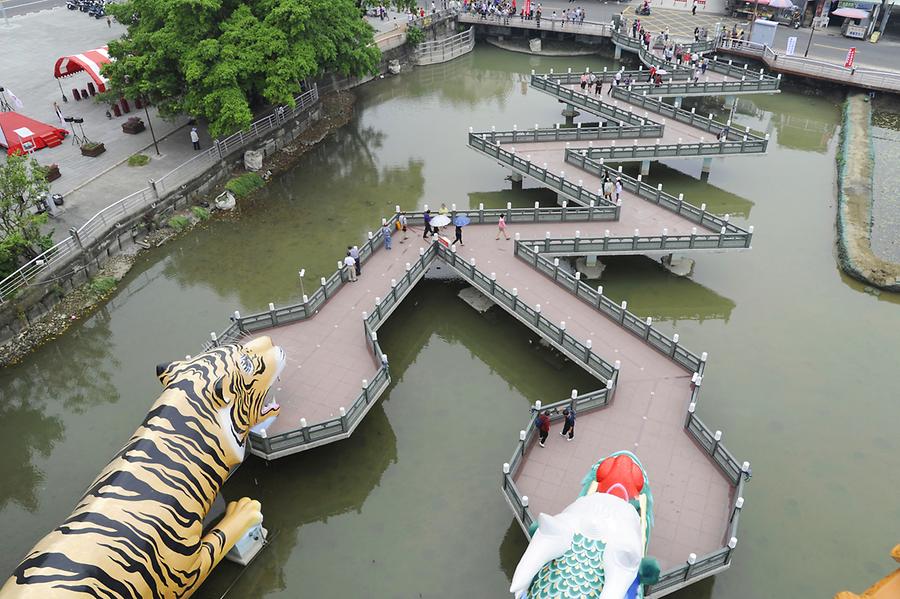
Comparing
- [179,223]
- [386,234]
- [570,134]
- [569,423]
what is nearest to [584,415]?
[569,423]

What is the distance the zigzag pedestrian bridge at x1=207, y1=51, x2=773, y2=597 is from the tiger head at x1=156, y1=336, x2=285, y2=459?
3.03 ft

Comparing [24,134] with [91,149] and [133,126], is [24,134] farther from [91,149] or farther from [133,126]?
[133,126]

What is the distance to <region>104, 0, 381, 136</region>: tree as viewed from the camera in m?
36.3

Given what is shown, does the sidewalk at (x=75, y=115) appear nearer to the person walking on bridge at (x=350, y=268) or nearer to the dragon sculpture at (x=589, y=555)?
the person walking on bridge at (x=350, y=268)

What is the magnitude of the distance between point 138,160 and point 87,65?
908cm

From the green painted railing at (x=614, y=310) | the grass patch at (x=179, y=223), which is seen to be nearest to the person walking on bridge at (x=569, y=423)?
the green painted railing at (x=614, y=310)

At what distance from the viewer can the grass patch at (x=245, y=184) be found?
127 feet

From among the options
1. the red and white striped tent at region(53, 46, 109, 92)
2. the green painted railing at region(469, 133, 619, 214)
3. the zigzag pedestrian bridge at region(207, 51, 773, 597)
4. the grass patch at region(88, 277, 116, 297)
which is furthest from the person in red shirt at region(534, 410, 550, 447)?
the red and white striped tent at region(53, 46, 109, 92)

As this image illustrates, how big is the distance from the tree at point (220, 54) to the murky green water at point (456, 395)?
230 inches

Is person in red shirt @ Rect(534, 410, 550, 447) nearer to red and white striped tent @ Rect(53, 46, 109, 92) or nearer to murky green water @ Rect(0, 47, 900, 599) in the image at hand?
murky green water @ Rect(0, 47, 900, 599)

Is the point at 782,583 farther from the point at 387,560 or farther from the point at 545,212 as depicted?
the point at 545,212

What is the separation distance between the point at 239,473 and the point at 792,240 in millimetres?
29365

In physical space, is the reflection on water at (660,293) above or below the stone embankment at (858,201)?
below

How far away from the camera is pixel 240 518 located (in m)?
20.0
